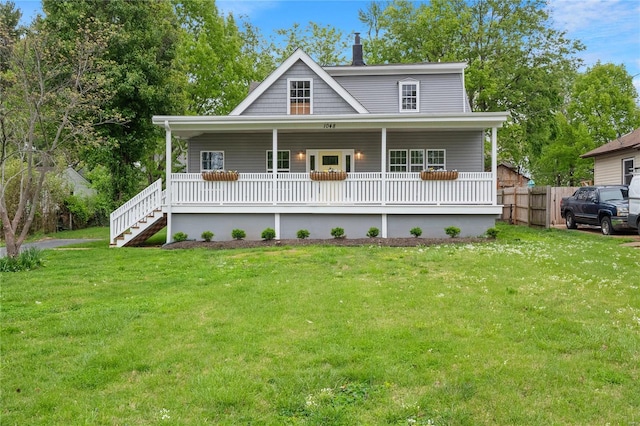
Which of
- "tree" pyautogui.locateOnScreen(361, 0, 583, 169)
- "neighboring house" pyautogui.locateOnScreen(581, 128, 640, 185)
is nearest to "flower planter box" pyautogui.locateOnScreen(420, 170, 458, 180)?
"neighboring house" pyautogui.locateOnScreen(581, 128, 640, 185)

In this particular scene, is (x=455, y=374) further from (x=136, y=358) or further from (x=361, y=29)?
(x=361, y=29)

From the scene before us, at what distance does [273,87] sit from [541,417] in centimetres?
1453

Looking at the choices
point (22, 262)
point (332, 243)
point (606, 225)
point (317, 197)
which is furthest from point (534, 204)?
point (22, 262)

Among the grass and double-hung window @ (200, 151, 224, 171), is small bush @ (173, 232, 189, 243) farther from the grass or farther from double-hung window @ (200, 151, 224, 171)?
the grass

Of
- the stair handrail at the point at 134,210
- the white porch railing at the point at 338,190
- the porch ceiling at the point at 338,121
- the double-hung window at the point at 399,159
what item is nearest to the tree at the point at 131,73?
the stair handrail at the point at 134,210

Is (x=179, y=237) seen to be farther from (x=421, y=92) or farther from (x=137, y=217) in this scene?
(x=421, y=92)

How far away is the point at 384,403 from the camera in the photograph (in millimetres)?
3066

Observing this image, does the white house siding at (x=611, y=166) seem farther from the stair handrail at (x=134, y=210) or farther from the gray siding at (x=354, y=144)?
the stair handrail at (x=134, y=210)

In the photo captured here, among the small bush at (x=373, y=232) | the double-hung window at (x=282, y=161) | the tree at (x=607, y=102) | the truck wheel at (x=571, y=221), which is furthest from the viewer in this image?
the tree at (x=607, y=102)

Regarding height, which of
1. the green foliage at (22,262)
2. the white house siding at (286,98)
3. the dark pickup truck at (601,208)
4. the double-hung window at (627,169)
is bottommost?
the green foliage at (22,262)

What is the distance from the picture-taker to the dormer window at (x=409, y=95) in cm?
1681

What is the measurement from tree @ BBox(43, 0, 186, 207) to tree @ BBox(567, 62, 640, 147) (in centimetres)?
2389

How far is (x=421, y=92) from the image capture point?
16922 millimetres

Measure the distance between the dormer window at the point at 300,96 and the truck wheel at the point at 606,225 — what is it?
11054 millimetres
